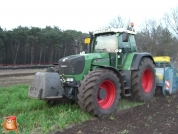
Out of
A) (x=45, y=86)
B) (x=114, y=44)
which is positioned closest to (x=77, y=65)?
(x=45, y=86)

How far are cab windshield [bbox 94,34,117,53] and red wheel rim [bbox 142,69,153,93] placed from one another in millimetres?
1485

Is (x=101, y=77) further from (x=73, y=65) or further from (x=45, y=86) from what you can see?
(x=45, y=86)

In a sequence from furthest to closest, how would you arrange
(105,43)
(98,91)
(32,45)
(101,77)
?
(32,45), (105,43), (98,91), (101,77)

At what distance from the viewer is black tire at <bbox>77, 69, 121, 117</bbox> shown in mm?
5223

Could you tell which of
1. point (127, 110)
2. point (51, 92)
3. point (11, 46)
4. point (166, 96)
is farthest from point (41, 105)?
point (11, 46)

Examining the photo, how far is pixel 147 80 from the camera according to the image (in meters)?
7.65

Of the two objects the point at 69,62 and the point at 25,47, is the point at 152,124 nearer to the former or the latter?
the point at 69,62

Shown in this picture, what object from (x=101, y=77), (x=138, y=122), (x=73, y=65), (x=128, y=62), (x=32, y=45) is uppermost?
(x=32, y=45)

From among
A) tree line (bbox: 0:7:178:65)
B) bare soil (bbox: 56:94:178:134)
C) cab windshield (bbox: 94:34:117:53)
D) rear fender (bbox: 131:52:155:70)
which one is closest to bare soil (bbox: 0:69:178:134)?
bare soil (bbox: 56:94:178:134)

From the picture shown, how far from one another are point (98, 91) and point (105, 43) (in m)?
1.90

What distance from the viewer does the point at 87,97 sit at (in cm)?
521

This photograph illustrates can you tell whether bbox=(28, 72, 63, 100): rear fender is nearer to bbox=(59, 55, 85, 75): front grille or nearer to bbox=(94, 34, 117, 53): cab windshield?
bbox=(59, 55, 85, 75): front grille

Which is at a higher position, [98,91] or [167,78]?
[167,78]

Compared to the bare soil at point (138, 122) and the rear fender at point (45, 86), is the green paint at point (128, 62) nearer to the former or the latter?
the bare soil at point (138, 122)
